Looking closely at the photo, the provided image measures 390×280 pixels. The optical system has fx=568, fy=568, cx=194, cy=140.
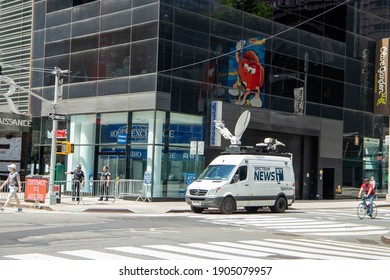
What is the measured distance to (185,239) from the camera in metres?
14.6

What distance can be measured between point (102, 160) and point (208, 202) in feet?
38.3

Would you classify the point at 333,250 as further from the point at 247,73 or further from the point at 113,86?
the point at 247,73

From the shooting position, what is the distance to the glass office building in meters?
31.8

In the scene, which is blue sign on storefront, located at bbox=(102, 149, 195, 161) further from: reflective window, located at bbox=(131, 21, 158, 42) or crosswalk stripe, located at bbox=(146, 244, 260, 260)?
crosswalk stripe, located at bbox=(146, 244, 260, 260)

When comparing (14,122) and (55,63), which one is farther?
(55,63)

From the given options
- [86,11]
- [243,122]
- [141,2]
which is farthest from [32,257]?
[86,11]

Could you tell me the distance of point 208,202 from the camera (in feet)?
78.6

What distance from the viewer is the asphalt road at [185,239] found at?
38.3 ft

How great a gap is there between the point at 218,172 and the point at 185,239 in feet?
34.7

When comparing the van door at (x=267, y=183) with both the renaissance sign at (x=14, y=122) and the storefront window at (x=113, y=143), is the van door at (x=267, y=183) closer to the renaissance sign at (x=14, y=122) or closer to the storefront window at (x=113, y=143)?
the storefront window at (x=113, y=143)

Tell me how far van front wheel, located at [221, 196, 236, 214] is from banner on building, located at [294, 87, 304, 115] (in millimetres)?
16591

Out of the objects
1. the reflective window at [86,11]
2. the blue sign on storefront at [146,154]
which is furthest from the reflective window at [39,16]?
the blue sign on storefront at [146,154]

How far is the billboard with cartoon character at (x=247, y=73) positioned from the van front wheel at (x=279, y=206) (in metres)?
9.95

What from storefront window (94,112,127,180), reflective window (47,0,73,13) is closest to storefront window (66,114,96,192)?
storefront window (94,112,127,180)
